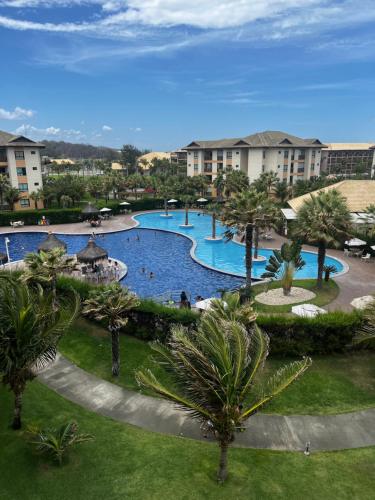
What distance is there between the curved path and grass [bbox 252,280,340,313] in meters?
10.0

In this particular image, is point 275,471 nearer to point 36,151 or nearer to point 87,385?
point 87,385

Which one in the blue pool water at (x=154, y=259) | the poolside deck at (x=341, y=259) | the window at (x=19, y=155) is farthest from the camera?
the window at (x=19, y=155)

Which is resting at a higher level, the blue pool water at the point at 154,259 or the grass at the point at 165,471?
the grass at the point at 165,471

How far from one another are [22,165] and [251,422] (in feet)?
201

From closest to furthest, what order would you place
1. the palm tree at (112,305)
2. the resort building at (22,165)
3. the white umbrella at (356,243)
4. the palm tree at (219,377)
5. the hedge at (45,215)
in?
the palm tree at (219,377) < the palm tree at (112,305) < the white umbrella at (356,243) < the hedge at (45,215) < the resort building at (22,165)

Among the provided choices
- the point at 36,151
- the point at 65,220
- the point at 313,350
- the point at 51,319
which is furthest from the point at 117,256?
the point at 36,151

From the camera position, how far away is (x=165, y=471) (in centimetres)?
1115

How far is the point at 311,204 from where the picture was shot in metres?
26.5

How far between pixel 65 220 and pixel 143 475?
170ft

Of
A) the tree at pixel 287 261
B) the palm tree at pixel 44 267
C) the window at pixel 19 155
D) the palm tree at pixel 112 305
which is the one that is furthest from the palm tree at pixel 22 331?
the window at pixel 19 155

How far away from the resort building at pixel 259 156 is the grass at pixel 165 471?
66.1 metres

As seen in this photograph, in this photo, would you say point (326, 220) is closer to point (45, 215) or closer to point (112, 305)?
point (112, 305)

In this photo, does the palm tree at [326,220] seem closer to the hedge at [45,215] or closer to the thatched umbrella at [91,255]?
the thatched umbrella at [91,255]

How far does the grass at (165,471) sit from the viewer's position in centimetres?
1033
